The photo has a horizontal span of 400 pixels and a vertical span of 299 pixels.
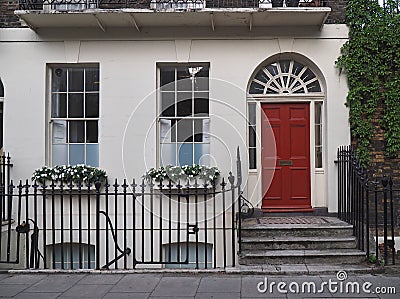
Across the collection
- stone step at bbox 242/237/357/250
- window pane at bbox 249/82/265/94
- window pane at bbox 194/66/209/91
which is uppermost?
window pane at bbox 194/66/209/91

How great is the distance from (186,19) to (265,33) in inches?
65.7

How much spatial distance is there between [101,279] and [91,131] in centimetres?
408

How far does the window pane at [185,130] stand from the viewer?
10.9 meters

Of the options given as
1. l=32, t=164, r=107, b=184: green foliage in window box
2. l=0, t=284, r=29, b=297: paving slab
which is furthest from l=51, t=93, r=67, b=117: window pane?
l=0, t=284, r=29, b=297: paving slab

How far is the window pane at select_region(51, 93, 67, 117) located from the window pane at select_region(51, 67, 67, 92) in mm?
128

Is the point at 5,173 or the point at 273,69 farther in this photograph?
the point at 273,69

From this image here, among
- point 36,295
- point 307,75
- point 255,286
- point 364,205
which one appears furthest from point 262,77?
point 36,295

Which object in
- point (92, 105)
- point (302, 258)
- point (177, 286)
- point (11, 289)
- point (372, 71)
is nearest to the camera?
point (11, 289)

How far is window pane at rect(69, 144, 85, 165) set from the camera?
10930mm

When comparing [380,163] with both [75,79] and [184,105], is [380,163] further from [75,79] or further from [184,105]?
[75,79]

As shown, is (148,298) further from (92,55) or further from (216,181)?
(92,55)

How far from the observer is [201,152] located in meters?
10.9

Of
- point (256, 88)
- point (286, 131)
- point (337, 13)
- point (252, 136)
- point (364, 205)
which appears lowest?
point (364, 205)

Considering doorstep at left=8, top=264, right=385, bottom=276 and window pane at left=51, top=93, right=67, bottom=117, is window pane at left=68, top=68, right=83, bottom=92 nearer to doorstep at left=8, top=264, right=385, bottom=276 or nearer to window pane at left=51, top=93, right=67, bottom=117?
window pane at left=51, top=93, right=67, bottom=117
